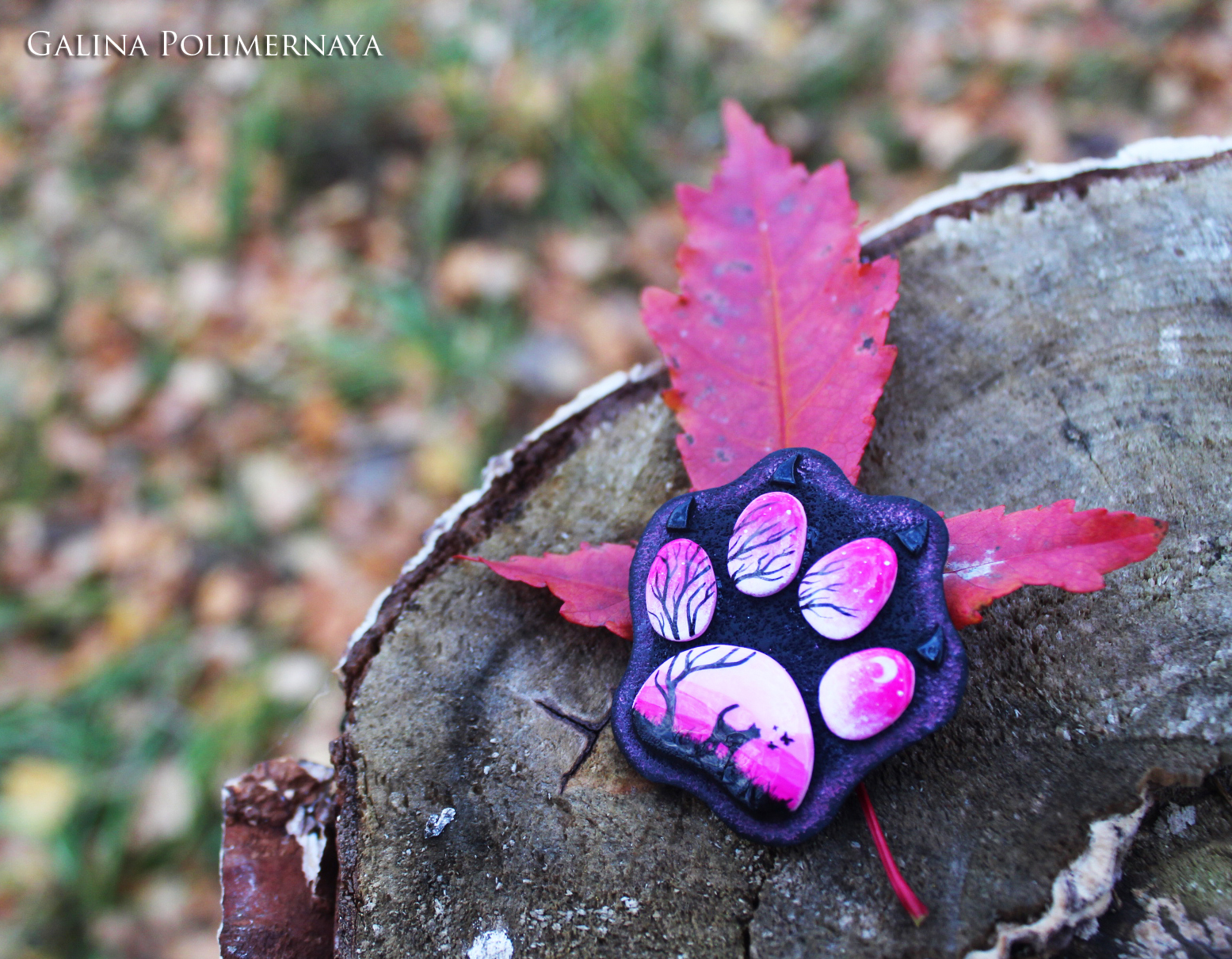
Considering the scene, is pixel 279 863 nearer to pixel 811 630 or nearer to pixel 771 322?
pixel 811 630

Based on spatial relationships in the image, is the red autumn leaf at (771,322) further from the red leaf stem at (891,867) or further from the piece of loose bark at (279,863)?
the piece of loose bark at (279,863)

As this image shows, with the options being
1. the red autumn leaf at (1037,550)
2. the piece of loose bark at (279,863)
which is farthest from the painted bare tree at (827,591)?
the piece of loose bark at (279,863)

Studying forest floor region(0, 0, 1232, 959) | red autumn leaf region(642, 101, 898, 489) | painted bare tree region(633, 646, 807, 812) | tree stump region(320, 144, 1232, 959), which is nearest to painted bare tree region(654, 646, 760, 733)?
painted bare tree region(633, 646, 807, 812)

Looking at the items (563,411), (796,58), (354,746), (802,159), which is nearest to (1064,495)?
(563,411)

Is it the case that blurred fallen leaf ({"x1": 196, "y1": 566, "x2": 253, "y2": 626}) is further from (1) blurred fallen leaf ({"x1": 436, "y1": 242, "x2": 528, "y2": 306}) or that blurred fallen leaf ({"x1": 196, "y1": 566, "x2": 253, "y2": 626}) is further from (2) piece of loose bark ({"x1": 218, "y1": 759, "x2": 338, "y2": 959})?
(2) piece of loose bark ({"x1": 218, "y1": 759, "x2": 338, "y2": 959})

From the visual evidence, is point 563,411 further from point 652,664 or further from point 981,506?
point 981,506

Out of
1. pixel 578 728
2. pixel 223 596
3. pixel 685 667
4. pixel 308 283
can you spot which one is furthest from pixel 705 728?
pixel 308 283
